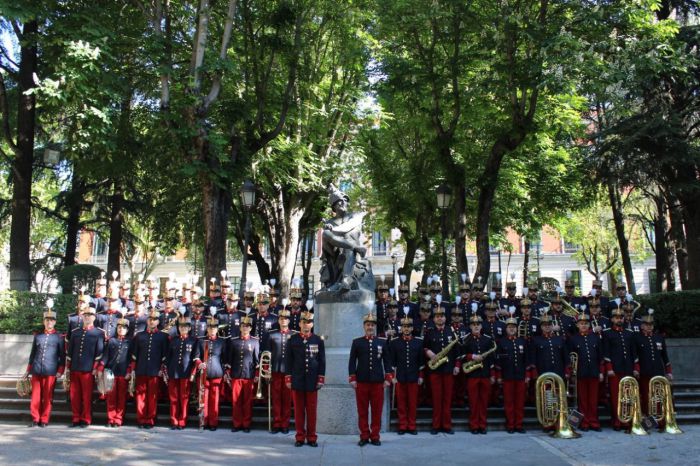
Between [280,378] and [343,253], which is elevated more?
[343,253]

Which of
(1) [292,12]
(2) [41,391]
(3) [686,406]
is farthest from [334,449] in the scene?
(1) [292,12]

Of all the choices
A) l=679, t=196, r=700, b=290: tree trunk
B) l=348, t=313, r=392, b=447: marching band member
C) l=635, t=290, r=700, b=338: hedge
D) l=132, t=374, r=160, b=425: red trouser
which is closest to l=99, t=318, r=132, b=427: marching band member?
l=132, t=374, r=160, b=425: red trouser

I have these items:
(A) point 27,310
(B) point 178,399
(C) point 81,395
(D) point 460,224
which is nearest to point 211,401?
(B) point 178,399

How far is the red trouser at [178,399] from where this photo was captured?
36.8 feet

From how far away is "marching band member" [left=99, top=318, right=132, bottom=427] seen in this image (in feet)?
37.0

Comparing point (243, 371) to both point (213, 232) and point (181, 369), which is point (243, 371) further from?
point (213, 232)

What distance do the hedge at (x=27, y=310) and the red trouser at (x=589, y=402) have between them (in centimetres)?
1205

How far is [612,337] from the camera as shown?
11.5m

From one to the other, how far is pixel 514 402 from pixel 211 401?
5521 mm

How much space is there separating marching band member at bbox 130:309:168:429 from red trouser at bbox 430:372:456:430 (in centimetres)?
506

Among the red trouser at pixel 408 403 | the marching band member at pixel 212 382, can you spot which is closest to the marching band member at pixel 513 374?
the red trouser at pixel 408 403

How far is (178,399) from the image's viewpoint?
11383mm

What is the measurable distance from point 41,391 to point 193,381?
2.73m

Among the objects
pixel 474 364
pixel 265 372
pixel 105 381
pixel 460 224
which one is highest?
pixel 460 224
